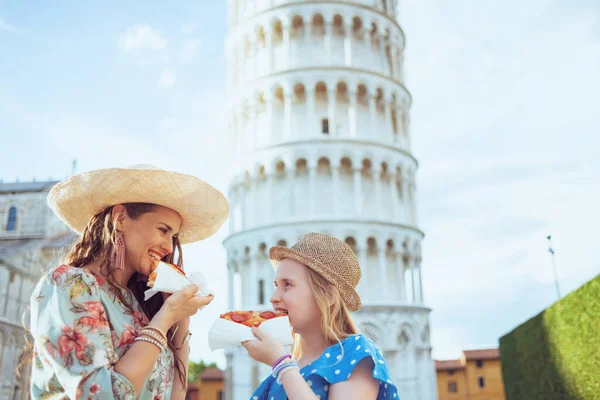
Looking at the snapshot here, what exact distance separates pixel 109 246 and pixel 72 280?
285mm

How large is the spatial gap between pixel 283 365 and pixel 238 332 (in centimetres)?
29

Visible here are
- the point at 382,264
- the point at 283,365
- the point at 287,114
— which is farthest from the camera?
the point at 287,114

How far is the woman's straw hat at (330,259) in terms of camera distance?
9.21 ft

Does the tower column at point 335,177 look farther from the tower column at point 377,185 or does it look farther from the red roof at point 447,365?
the red roof at point 447,365

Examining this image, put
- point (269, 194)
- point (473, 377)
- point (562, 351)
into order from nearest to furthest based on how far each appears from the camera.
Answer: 1. point (562, 351)
2. point (269, 194)
3. point (473, 377)

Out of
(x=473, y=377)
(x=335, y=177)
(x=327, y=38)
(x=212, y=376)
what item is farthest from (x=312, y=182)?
(x=473, y=377)

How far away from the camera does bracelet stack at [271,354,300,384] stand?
2.45 m

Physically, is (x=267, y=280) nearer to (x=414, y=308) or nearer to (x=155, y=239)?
(x=414, y=308)

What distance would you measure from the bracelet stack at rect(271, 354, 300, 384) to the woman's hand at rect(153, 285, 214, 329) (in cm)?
40

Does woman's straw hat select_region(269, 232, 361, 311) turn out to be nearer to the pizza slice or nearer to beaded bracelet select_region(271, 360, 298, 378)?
the pizza slice

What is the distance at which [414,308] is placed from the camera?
89.8 feet

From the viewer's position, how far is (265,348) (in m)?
2.57

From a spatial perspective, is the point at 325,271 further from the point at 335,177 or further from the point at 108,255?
the point at 335,177

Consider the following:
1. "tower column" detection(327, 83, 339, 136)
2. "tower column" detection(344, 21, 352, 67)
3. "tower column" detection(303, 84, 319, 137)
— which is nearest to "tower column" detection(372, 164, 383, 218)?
"tower column" detection(327, 83, 339, 136)
